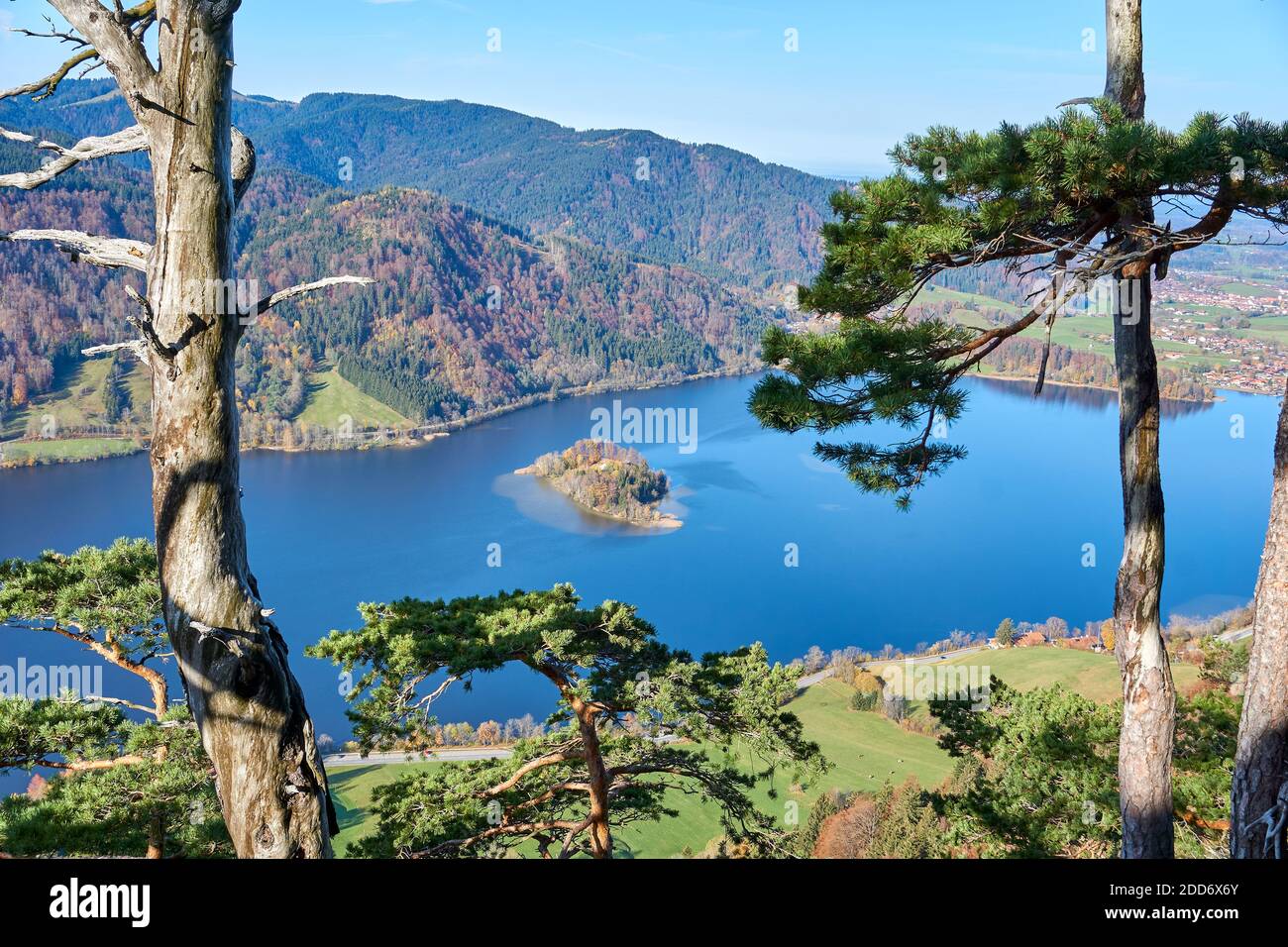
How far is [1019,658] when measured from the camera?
25594 mm

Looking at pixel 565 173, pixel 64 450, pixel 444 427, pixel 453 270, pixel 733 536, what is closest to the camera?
pixel 733 536

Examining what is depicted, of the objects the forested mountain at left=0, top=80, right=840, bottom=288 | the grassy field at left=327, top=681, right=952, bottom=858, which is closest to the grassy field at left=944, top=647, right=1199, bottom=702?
the grassy field at left=327, top=681, right=952, bottom=858

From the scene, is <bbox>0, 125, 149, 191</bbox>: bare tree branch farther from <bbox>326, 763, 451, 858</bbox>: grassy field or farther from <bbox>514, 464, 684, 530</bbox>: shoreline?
<bbox>514, 464, 684, 530</bbox>: shoreline

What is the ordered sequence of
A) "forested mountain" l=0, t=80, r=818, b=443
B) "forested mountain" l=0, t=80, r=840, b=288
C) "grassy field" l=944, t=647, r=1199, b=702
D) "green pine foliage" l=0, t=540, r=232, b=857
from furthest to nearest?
1. "forested mountain" l=0, t=80, r=840, b=288
2. "forested mountain" l=0, t=80, r=818, b=443
3. "grassy field" l=944, t=647, r=1199, b=702
4. "green pine foliage" l=0, t=540, r=232, b=857

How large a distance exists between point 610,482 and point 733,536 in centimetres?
888

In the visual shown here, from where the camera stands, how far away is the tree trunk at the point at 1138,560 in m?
3.31

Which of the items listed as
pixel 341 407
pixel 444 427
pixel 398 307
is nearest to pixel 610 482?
pixel 444 427

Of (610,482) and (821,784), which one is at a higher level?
(821,784)

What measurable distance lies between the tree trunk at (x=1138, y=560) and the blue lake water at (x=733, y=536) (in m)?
24.7

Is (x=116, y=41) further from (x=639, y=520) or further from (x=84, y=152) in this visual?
(x=639, y=520)

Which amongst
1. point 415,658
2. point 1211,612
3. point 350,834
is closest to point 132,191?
point 350,834

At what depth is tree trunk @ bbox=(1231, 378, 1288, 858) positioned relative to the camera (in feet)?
8.91

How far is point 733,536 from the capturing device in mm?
42156

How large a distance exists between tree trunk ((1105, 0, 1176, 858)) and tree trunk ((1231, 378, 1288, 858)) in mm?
477
